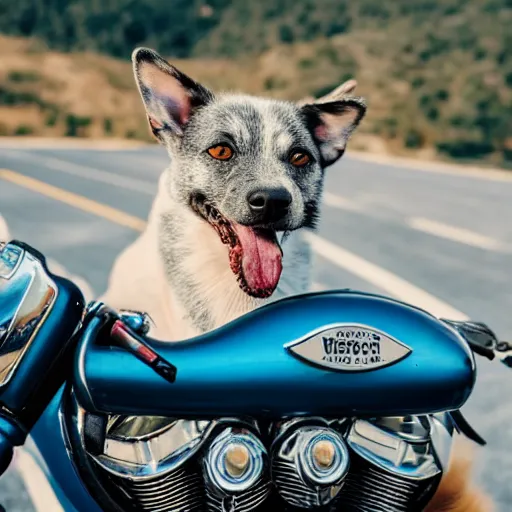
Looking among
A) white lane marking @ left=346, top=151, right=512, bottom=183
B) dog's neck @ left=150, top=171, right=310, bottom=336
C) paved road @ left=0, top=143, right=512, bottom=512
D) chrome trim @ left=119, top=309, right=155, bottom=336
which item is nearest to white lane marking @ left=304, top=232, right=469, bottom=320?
paved road @ left=0, top=143, right=512, bottom=512

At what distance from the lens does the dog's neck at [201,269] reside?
181 centimetres

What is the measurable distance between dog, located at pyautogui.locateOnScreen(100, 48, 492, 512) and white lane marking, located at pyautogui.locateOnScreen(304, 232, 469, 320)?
0.27 m

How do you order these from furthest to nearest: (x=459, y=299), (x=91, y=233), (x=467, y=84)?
(x=467, y=84)
(x=459, y=299)
(x=91, y=233)

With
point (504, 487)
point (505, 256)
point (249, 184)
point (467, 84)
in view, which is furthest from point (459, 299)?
point (467, 84)

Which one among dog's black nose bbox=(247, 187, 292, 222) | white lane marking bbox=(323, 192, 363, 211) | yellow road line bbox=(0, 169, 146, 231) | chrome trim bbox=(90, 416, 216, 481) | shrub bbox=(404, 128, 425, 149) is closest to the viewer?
chrome trim bbox=(90, 416, 216, 481)

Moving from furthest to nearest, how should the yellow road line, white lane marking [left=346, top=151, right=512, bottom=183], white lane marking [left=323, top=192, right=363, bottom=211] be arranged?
white lane marking [left=346, top=151, right=512, bottom=183], the yellow road line, white lane marking [left=323, top=192, right=363, bottom=211]

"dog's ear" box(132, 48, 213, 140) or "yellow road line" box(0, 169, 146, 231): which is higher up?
"dog's ear" box(132, 48, 213, 140)

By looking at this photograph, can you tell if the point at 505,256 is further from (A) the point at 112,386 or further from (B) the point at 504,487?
(A) the point at 112,386

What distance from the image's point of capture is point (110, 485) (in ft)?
5.14

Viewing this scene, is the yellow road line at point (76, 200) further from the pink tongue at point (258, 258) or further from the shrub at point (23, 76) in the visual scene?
the pink tongue at point (258, 258)

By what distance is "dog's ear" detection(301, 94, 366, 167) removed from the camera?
1.75 meters

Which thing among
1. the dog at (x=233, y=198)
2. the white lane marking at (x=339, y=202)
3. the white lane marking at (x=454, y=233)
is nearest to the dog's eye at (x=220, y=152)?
the dog at (x=233, y=198)

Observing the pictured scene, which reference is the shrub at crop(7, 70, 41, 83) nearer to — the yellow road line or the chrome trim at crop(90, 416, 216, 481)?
the yellow road line

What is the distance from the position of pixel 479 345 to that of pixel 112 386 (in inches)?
30.7
